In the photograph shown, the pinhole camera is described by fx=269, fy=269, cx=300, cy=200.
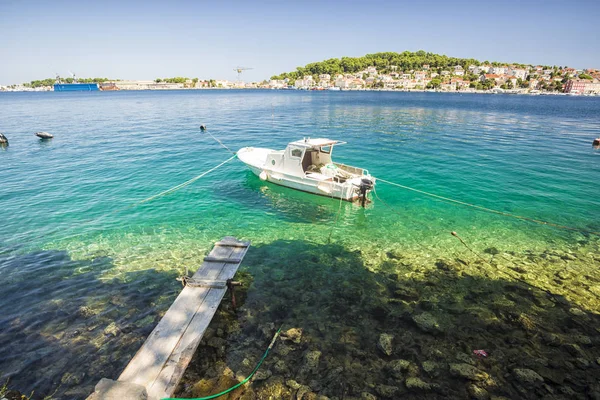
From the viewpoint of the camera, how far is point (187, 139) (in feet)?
128

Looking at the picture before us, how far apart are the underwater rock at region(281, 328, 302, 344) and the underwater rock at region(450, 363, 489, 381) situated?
415 cm

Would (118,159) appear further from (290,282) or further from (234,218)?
(290,282)

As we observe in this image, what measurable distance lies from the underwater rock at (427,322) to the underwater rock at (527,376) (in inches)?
A: 76.4

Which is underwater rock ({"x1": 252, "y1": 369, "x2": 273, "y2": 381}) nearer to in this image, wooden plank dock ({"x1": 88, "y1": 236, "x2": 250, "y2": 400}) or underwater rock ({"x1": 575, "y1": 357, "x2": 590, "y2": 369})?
wooden plank dock ({"x1": 88, "y1": 236, "x2": 250, "y2": 400})

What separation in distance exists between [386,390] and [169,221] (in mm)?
13934

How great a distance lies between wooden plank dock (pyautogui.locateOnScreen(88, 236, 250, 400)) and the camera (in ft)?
19.6

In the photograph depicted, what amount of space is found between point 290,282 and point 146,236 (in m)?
8.60

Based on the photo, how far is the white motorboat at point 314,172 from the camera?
1781cm

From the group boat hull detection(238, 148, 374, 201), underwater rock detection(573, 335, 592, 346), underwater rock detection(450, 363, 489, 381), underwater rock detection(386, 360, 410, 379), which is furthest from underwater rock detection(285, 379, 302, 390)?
boat hull detection(238, 148, 374, 201)

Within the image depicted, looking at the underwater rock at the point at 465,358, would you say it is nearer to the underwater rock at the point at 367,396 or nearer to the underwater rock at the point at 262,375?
the underwater rock at the point at 367,396

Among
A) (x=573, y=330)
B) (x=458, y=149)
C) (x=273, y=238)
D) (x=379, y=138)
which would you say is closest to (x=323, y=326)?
(x=273, y=238)

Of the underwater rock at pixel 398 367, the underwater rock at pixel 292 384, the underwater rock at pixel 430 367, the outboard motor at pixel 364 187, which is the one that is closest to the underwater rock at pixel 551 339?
the underwater rock at pixel 430 367

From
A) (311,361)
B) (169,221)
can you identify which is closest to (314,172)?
(169,221)

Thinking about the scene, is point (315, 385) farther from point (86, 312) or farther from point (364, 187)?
point (364, 187)
